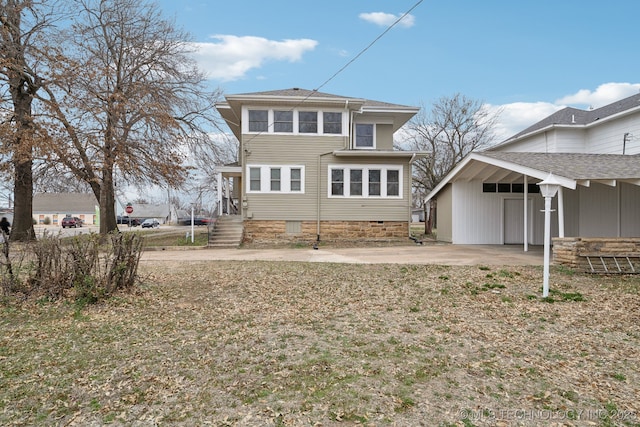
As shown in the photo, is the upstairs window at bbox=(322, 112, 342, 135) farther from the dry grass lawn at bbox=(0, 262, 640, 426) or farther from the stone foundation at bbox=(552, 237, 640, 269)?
the dry grass lawn at bbox=(0, 262, 640, 426)

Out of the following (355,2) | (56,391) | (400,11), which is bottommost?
(56,391)

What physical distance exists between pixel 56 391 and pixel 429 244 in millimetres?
14683

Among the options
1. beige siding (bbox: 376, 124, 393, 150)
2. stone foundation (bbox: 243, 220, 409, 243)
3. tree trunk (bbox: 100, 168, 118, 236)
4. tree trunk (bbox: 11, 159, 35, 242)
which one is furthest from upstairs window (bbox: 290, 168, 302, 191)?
tree trunk (bbox: 11, 159, 35, 242)

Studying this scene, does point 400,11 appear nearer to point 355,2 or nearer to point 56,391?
point 355,2

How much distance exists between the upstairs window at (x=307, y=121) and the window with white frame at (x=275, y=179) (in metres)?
1.61

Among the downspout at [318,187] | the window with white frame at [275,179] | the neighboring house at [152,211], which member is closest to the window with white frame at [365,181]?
the downspout at [318,187]

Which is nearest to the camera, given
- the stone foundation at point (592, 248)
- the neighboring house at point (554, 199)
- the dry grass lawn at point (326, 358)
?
the dry grass lawn at point (326, 358)

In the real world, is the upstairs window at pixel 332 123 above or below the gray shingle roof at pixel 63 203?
above

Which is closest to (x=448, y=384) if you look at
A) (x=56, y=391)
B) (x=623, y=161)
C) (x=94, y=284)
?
(x=56, y=391)

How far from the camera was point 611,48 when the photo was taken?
485 inches

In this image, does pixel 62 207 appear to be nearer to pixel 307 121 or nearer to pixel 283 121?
pixel 283 121

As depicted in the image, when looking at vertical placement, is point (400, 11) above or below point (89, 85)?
below

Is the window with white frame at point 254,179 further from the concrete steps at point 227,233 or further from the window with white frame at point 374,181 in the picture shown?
the window with white frame at point 374,181

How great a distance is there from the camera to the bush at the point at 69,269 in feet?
20.1
